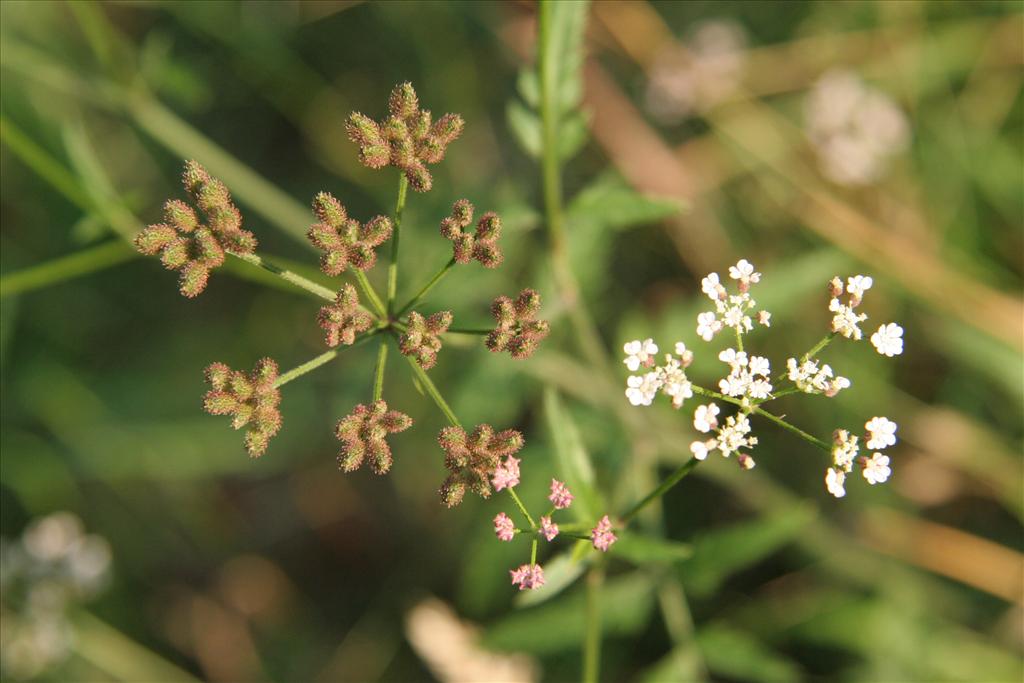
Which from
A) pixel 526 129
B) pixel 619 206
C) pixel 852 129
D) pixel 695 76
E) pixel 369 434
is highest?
pixel 852 129

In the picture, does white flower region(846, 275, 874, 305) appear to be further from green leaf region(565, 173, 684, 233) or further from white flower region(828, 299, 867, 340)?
green leaf region(565, 173, 684, 233)

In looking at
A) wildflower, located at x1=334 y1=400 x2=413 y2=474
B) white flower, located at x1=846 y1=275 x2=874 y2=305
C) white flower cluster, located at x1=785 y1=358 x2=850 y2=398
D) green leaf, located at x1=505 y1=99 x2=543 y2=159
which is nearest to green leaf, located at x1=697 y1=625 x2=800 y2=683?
white flower cluster, located at x1=785 y1=358 x2=850 y2=398

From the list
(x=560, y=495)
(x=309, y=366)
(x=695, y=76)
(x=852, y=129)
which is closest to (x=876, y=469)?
(x=560, y=495)

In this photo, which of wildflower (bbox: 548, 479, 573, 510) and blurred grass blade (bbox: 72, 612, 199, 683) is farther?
blurred grass blade (bbox: 72, 612, 199, 683)

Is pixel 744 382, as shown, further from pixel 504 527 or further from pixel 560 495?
pixel 504 527

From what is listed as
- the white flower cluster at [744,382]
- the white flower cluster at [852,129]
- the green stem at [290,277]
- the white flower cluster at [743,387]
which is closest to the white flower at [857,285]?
the white flower cluster at [743,387]
